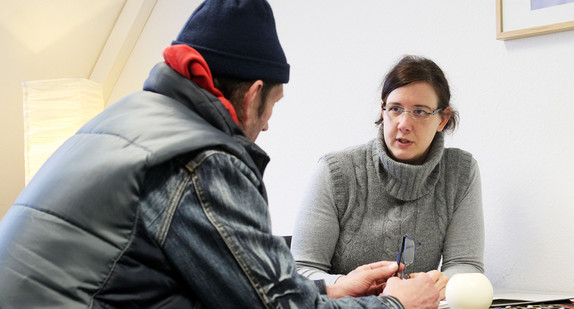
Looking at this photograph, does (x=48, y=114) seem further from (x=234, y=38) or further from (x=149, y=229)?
(x=149, y=229)

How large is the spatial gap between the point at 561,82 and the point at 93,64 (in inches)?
81.0

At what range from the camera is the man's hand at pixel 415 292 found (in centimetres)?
105

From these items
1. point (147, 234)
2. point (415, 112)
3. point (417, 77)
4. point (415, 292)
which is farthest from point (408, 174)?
point (147, 234)

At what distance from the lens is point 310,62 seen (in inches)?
92.9

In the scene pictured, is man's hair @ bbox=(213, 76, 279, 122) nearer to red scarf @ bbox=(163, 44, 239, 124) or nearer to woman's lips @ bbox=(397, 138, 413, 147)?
red scarf @ bbox=(163, 44, 239, 124)

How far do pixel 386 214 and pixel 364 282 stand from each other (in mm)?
428

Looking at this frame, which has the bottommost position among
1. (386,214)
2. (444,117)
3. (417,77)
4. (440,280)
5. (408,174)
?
(440,280)

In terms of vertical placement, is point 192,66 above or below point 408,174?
above

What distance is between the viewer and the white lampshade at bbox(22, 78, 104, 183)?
7.43 feet

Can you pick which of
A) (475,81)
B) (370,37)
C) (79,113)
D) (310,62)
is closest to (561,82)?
(475,81)

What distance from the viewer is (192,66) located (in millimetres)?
942

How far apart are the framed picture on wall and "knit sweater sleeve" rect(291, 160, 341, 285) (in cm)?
75

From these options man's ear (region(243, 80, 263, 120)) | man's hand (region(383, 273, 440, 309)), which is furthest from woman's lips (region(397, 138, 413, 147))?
man's ear (region(243, 80, 263, 120))

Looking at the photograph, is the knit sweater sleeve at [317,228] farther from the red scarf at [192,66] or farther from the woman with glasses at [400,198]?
the red scarf at [192,66]
